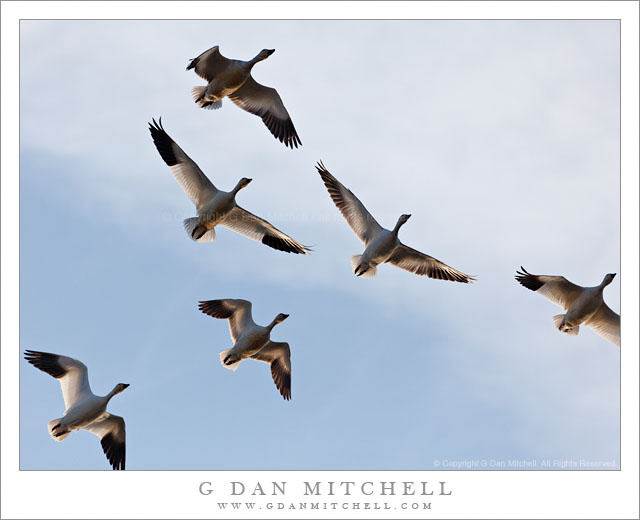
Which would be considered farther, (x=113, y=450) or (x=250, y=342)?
(x=250, y=342)

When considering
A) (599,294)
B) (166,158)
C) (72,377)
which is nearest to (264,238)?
(166,158)

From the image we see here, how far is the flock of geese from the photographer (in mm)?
16828

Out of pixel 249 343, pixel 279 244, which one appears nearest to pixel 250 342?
pixel 249 343

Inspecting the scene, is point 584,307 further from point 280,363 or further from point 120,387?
point 120,387

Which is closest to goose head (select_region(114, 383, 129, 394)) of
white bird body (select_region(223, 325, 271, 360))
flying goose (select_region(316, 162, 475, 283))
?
white bird body (select_region(223, 325, 271, 360))

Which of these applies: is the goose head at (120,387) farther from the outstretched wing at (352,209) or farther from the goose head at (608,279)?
the goose head at (608,279)

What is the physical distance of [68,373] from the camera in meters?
16.8

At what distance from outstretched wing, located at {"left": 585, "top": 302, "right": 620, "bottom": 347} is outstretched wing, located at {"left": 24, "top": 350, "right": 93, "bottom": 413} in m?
10.5

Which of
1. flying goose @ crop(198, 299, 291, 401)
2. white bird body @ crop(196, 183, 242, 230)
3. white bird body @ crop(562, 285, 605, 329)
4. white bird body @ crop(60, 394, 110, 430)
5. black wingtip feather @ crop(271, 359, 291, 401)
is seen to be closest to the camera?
white bird body @ crop(60, 394, 110, 430)

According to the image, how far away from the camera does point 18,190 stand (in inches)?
637

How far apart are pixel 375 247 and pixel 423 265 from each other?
1654mm

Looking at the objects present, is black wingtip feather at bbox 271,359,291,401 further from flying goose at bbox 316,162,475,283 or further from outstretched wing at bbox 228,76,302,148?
outstretched wing at bbox 228,76,302,148

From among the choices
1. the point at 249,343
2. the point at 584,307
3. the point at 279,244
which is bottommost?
the point at 249,343

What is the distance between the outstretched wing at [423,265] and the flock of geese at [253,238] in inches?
0.8
